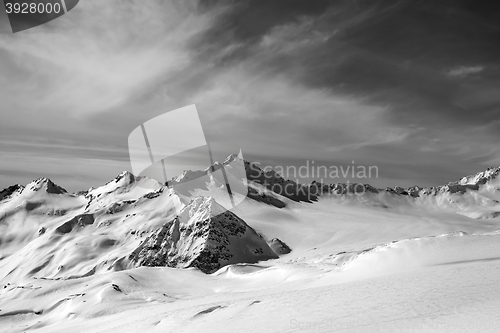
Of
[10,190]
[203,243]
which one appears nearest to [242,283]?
[203,243]

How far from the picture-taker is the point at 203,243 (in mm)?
78125

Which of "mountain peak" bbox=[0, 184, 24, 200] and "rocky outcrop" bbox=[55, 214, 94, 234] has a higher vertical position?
"mountain peak" bbox=[0, 184, 24, 200]

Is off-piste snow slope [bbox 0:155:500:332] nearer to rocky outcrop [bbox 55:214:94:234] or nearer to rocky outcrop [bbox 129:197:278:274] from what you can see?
rocky outcrop [bbox 129:197:278:274]

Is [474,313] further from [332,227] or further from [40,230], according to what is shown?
[40,230]

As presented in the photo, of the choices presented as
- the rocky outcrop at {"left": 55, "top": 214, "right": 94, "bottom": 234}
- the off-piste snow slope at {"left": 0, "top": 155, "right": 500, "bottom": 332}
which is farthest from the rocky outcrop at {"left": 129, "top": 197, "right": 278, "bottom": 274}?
the rocky outcrop at {"left": 55, "top": 214, "right": 94, "bottom": 234}

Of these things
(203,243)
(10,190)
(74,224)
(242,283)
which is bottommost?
(203,243)

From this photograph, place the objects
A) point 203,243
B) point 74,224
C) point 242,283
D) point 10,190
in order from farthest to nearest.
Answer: point 10,190, point 74,224, point 203,243, point 242,283

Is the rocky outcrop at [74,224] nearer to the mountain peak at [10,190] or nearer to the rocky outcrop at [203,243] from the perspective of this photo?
the rocky outcrop at [203,243]

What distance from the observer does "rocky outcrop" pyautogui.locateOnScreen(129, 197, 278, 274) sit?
251ft

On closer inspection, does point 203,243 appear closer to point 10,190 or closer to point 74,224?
point 74,224

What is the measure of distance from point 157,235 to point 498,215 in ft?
513

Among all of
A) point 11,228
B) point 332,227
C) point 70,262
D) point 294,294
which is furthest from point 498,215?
point 11,228

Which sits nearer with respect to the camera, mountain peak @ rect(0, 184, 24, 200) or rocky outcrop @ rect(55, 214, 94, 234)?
rocky outcrop @ rect(55, 214, 94, 234)

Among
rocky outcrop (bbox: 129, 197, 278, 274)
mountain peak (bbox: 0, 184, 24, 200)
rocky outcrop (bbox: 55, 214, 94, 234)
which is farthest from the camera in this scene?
mountain peak (bbox: 0, 184, 24, 200)
